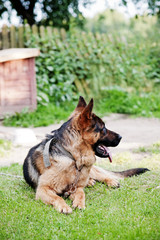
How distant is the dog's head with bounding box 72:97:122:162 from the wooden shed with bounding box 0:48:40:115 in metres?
5.88

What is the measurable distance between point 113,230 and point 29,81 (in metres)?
7.58

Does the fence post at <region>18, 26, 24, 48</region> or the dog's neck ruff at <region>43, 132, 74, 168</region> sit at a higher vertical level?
the fence post at <region>18, 26, 24, 48</region>

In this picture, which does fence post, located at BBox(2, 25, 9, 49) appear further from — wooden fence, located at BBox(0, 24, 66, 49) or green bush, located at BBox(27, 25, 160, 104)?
green bush, located at BBox(27, 25, 160, 104)

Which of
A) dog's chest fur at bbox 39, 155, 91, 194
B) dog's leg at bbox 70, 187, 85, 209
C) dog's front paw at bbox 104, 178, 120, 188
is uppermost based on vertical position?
dog's chest fur at bbox 39, 155, 91, 194

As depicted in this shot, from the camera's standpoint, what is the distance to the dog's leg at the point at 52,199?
3.63 m

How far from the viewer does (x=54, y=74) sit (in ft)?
38.7

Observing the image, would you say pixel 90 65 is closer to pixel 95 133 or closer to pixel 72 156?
pixel 95 133

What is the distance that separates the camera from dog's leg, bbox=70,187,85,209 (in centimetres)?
376

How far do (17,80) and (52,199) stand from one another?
6692 mm

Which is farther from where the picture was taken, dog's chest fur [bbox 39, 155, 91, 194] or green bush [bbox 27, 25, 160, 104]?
green bush [bbox 27, 25, 160, 104]

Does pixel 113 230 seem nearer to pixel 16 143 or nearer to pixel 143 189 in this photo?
pixel 143 189

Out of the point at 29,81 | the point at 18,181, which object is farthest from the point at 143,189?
the point at 29,81

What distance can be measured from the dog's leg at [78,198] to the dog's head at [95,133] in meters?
0.58

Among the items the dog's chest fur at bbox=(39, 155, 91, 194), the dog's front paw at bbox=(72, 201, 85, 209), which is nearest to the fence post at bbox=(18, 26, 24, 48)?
the dog's chest fur at bbox=(39, 155, 91, 194)
